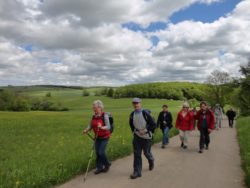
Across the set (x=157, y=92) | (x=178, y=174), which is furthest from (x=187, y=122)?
(x=157, y=92)

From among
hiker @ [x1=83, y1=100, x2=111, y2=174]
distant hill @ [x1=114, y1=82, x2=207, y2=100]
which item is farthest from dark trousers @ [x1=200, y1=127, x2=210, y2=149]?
distant hill @ [x1=114, y1=82, x2=207, y2=100]

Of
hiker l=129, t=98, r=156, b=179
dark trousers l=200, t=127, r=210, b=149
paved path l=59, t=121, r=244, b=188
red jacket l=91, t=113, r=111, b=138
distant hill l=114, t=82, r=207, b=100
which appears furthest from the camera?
distant hill l=114, t=82, r=207, b=100

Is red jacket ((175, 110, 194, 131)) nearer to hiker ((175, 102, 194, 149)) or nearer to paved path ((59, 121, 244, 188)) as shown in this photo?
hiker ((175, 102, 194, 149))

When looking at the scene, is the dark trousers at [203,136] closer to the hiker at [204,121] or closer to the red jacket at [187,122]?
the hiker at [204,121]

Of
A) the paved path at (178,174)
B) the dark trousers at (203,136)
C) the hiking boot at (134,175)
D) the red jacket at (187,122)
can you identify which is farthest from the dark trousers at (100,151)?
the red jacket at (187,122)

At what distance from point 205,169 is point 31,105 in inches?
3346

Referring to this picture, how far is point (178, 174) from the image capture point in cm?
1006

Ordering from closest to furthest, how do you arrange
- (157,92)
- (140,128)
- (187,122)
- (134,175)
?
(134,175)
(140,128)
(187,122)
(157,92)

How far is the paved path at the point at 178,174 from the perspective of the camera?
885 centimetres

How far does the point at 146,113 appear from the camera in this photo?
9.98 metres

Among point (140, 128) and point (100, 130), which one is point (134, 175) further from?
point (100, 130)

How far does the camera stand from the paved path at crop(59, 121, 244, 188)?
885 cm

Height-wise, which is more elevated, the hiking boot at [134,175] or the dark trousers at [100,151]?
the dark trousers at [100,151]

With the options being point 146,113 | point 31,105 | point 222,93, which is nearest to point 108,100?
point 31,105
